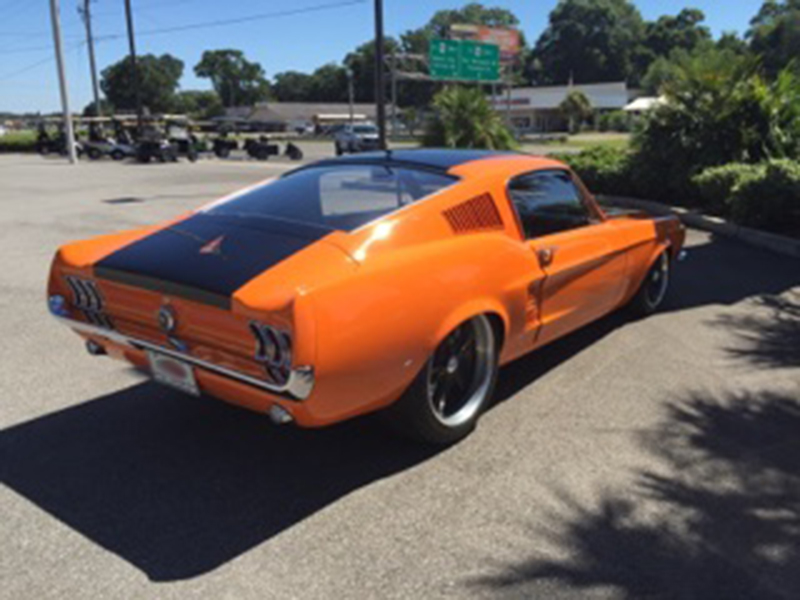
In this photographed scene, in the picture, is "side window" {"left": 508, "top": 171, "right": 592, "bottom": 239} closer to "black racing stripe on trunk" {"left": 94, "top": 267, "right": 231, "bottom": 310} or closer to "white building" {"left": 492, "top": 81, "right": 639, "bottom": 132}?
"black racing stripe on trunk" {"left": 94, "top": 267, "right": 231, "bottom": 310}

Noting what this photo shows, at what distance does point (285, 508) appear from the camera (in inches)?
117

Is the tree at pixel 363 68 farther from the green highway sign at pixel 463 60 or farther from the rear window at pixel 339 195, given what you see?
the rear window at pixel 339 195

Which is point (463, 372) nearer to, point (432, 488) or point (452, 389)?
point (452, 389)

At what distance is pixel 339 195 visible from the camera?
3.87 metres

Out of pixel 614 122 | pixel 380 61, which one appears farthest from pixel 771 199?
pixel 614 122

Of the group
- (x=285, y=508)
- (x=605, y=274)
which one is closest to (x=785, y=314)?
(x=605, y=274)

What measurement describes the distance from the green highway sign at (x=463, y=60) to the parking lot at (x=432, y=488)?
1097 inches

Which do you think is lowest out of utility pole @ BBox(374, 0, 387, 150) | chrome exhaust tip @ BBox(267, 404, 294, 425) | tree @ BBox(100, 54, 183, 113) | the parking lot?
the parking lot

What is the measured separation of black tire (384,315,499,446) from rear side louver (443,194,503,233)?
0.48m

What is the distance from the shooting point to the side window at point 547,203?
403 centimetres

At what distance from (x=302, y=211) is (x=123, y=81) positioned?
135 m

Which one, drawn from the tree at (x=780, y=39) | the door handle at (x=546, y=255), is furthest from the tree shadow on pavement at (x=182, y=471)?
the tree at (x=780, y=39)

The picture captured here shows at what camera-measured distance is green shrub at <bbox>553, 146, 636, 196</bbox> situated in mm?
12820

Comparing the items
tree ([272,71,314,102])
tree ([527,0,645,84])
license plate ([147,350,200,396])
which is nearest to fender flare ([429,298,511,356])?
license plate ([147,350,200,396])
